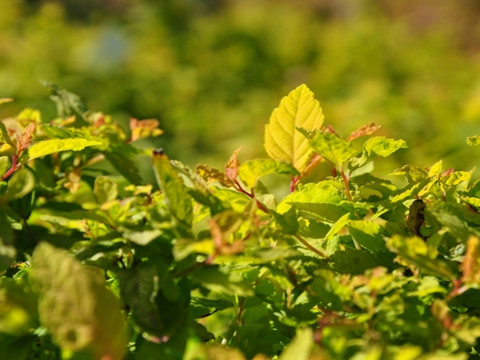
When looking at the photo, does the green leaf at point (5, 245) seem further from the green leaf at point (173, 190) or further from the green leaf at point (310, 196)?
the green leaf at point (310, 196)

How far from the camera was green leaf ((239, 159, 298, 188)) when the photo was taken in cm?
107

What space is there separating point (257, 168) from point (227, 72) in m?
6.55

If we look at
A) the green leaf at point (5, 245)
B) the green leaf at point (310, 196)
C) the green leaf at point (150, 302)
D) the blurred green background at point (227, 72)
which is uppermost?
the green leaf at point (310, 196)

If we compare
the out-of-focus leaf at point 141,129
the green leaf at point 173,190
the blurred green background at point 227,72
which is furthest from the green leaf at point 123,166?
the blurred green background at point 227,72

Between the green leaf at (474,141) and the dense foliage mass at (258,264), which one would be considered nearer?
the dense foliage mass at (258,264)

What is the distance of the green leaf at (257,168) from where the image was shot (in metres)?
1.07

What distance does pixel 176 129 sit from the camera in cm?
642

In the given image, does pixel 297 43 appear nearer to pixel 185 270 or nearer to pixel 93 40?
pixel 93 40

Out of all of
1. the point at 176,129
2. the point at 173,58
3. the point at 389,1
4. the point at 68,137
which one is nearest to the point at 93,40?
the point at 173,58

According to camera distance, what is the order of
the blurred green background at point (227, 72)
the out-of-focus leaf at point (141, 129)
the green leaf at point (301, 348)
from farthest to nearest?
the blurred green background at point (227, 72) < the out-of-focus leaf at point (141, 129) < the green leaf at point (301, 348)

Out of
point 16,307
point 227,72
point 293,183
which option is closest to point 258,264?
point 293,183

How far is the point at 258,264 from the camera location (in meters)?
1.03

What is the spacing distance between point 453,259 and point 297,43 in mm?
7367

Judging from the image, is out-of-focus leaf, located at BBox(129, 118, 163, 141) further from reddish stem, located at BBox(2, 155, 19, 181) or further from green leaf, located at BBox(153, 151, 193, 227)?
green leaf, located at BBox(153, 151, 193, 227)
